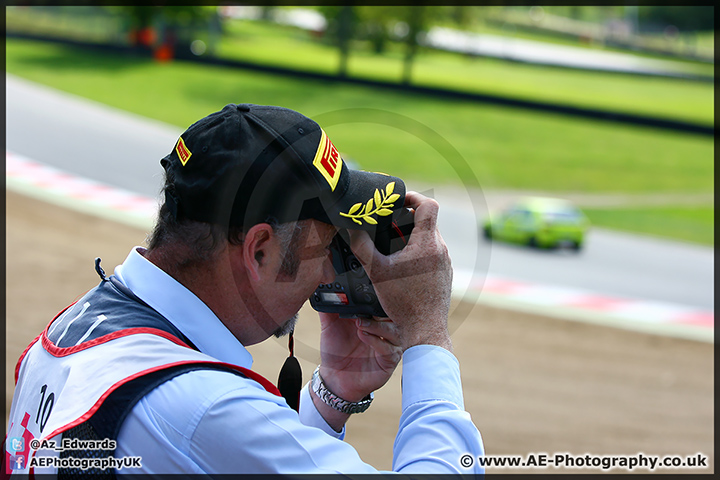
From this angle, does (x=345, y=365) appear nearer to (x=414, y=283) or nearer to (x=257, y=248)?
(x=414, y=283)

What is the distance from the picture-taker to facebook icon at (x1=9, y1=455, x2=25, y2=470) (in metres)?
1.61

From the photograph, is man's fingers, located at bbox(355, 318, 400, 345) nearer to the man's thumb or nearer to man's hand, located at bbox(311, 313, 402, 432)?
man's hand, located at bbox(311, 313, 402, 432)

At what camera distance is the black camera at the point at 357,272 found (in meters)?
1.85

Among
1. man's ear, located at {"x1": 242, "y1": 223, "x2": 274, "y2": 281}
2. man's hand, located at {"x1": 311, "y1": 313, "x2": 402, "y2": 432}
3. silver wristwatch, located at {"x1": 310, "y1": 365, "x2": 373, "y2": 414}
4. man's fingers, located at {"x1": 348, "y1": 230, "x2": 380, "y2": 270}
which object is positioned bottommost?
silver wristwatch, located at {"x1": 310, "y1": 365, "x2": 373, "y2": 414}

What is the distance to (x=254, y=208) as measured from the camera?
1.66 metres

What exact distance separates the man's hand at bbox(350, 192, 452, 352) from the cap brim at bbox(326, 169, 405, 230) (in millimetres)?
39

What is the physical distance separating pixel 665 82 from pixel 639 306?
38461 mm

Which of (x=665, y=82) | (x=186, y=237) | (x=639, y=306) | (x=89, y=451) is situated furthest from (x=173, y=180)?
(x=665, y=82)

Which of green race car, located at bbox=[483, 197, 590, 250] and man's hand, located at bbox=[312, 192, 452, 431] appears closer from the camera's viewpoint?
man's hand, located at bbox=[312, 192, 452, 431]

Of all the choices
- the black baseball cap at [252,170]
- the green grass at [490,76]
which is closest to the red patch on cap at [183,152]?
the black baseball cap at [252,170]

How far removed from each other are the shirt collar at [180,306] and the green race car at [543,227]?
11.9m

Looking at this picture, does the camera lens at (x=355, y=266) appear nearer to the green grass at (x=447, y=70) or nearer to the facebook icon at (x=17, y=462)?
the facebook icon at (x=17, y=462)

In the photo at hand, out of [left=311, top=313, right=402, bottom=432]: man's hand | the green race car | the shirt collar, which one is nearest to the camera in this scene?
the shirt collar

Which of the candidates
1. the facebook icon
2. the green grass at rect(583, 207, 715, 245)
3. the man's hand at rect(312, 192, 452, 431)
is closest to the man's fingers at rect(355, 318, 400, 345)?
the man's hand at rect(312, 192, 452, 431)
